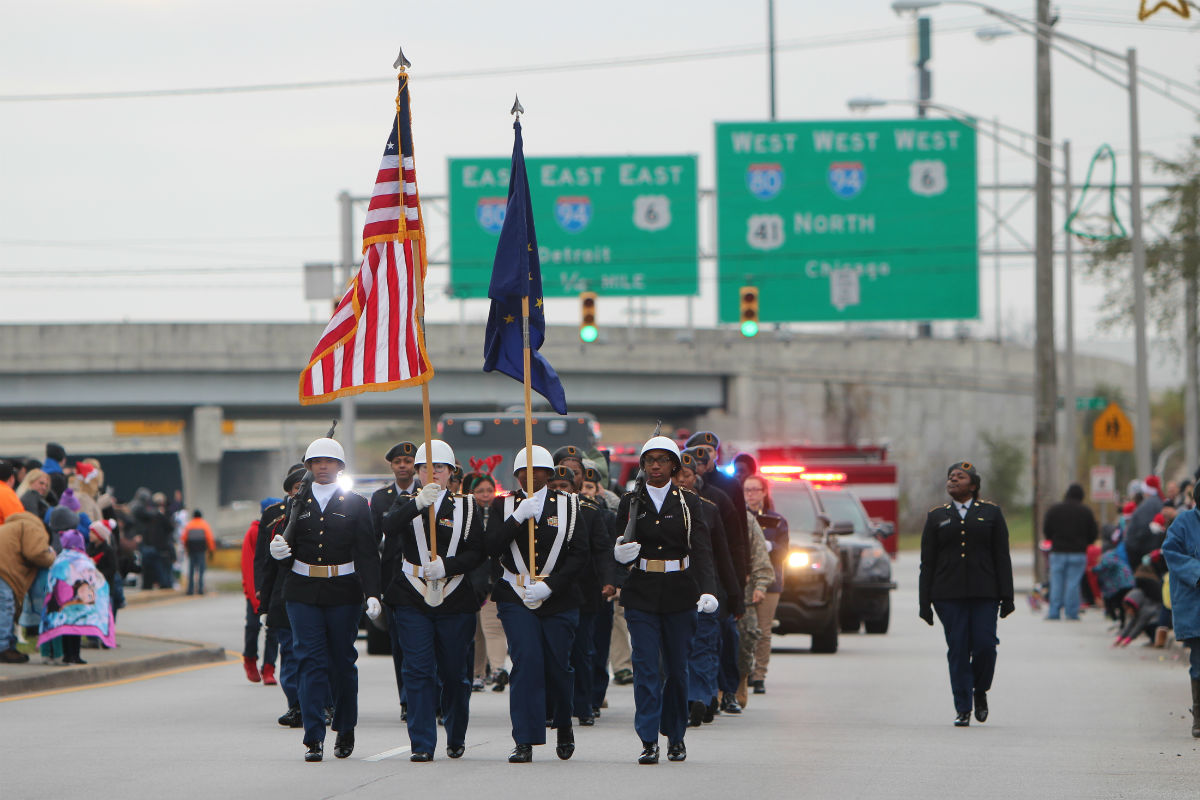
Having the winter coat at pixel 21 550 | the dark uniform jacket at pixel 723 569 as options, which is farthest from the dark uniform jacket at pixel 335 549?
the winter coat at pixel 21 550

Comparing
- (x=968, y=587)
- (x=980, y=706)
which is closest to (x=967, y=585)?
(x=968, y=587)

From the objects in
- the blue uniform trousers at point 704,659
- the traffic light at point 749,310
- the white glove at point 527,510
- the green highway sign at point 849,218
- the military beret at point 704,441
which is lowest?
the blue uniform trousers at point 704,659

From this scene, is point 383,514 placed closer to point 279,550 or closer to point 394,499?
point 394,499

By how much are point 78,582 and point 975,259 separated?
1147 inches

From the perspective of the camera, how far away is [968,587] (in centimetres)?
1394

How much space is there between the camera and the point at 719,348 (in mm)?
57531

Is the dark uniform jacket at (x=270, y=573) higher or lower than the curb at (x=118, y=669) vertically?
higher

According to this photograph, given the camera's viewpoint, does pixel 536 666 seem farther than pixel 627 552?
No

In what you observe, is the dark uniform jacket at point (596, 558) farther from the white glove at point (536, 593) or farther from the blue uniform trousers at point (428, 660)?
the blue uniform trousers at point (428, 660)

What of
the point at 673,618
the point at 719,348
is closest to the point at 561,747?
the point at 673,618

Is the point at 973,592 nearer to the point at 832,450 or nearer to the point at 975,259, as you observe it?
the point at 832,450

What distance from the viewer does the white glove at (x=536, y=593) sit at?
11227mm

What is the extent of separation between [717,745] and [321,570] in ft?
9.28

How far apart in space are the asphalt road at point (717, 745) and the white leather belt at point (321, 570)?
108 cm
